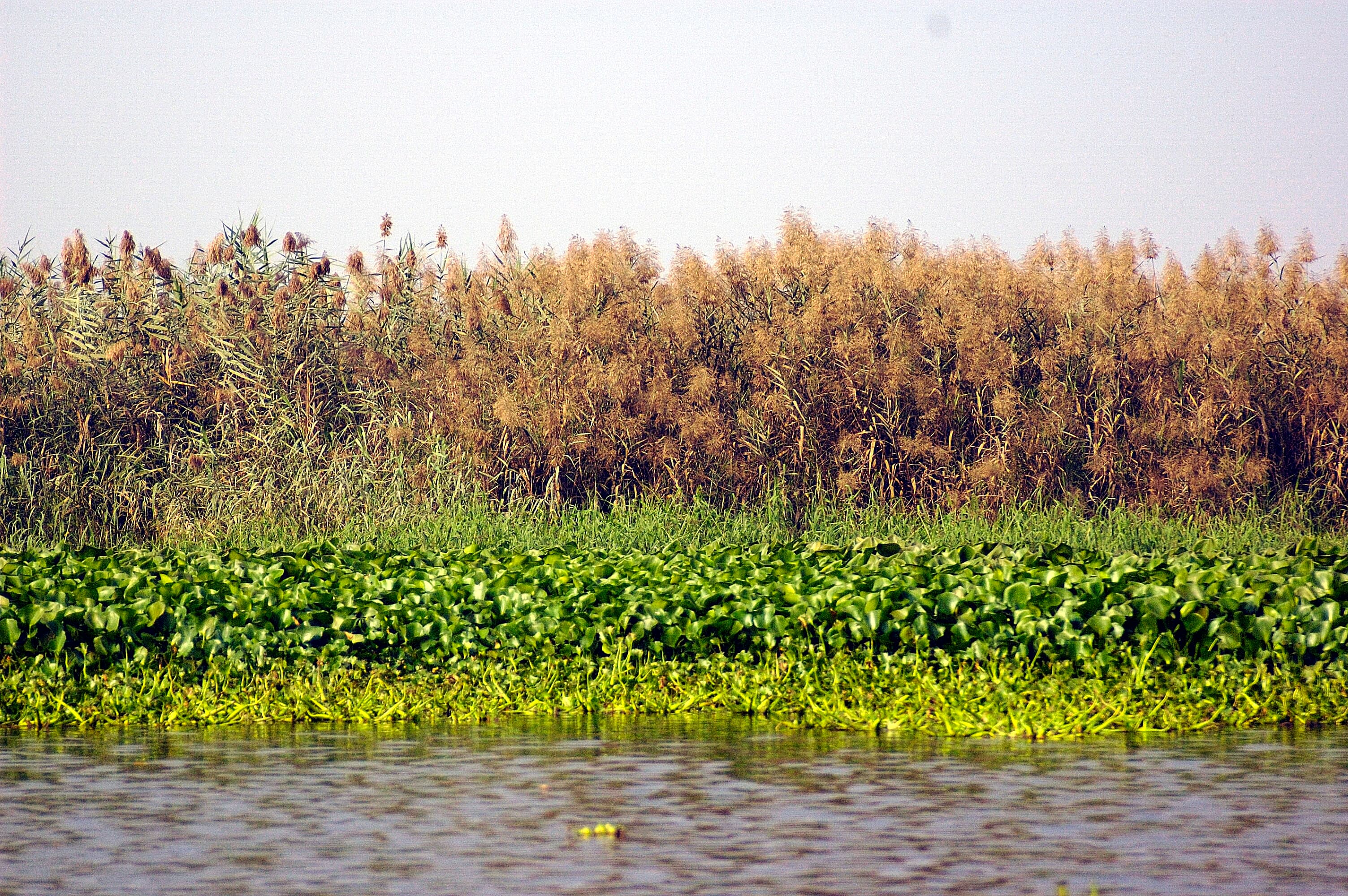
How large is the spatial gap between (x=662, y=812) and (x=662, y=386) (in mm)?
14188

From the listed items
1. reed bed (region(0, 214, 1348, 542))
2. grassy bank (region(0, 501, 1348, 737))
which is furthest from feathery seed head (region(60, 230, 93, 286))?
grassy bank (region(0, 501, 1348, 737))

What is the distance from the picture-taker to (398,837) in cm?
607

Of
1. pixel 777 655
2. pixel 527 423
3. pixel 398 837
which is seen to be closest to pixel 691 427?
pixel 527 423

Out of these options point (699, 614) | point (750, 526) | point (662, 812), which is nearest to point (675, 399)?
point (750, 526)

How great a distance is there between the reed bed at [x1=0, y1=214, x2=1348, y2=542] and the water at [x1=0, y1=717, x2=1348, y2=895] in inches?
447

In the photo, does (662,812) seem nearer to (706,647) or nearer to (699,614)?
(706,647)

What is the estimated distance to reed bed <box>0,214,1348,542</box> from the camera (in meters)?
20.3

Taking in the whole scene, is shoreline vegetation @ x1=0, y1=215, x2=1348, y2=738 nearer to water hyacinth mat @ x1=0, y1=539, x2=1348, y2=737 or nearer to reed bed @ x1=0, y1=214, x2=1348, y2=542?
reed bed @ x1=0, y1=214, x2=1348, y2=542

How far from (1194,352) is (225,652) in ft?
44.7

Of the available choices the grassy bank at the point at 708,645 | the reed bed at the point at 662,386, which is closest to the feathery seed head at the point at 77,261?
the reed bed at the point at 662,386

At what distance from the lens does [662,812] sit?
654cm

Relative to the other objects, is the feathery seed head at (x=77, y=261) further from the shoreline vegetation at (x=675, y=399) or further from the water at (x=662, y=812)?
the water at (x=662, y=812)

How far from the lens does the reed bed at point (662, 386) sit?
20328 mm

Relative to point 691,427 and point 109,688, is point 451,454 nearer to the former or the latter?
point 691,427
